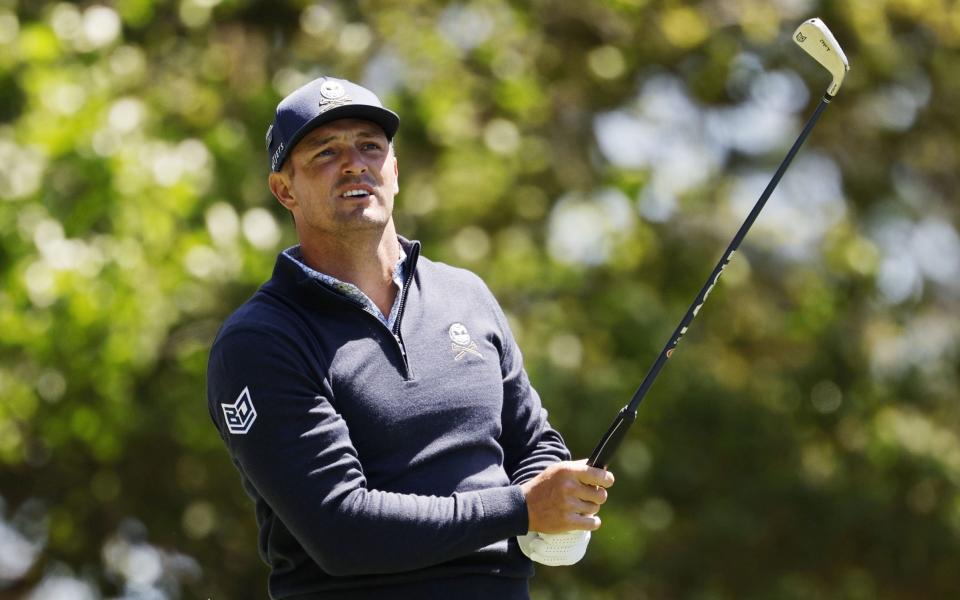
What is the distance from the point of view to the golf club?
9.54ft

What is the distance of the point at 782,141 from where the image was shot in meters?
12.1

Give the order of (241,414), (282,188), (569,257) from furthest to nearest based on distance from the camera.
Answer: (569,257) < (282,188) < (241,414)

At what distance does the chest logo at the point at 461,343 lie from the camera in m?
→ 2.98

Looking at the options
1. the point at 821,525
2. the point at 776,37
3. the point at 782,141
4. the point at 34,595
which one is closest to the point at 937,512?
the point at 821,525

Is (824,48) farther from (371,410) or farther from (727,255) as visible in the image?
(371,410)

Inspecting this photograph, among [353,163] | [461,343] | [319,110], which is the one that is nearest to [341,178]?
[353,163]

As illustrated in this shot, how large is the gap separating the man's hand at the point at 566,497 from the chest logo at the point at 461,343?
0.98 feet

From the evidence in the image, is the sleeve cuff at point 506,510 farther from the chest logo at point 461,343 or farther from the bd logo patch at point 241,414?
the bd logo patch at point 241,414

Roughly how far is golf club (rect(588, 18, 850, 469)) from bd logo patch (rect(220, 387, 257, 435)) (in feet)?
2.09

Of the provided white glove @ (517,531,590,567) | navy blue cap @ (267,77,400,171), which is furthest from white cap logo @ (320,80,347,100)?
white glove @ (517,531,590,567)

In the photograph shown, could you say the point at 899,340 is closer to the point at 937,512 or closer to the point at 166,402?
the point at 937,512

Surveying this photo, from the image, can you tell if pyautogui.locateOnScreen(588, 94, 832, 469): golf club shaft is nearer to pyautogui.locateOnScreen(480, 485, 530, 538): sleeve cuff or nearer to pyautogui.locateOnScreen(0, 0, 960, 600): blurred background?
pyautogui.locateOnScreen(480, 485, 530, 538): sleeve cuff

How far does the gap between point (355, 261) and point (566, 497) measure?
0.64m

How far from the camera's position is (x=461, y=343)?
3004mm
